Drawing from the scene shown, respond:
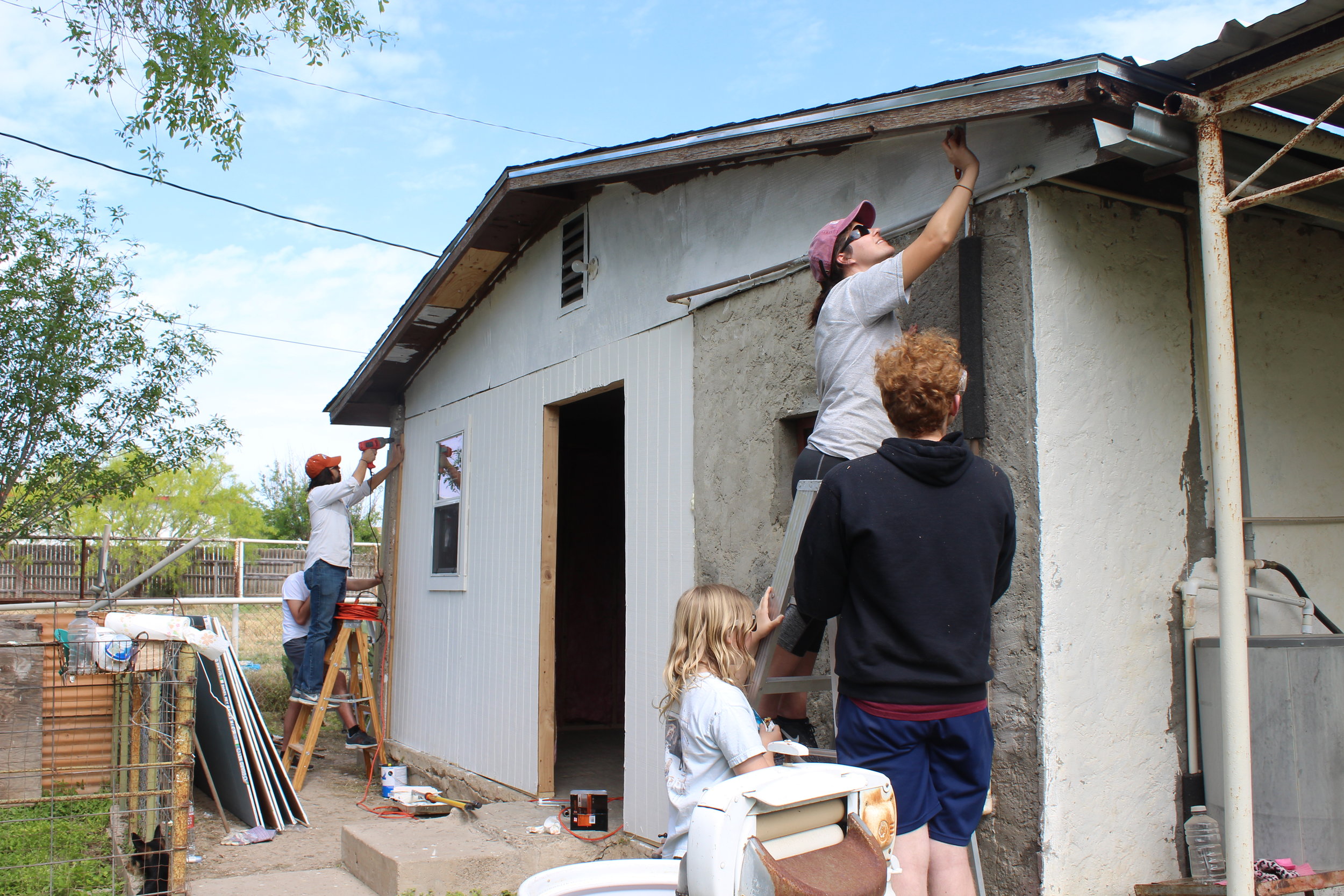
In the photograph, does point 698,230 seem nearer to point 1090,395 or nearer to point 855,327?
point 855,327

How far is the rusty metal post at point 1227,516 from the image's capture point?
2.72 m

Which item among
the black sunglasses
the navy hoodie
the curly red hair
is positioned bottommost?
the navy hoodie

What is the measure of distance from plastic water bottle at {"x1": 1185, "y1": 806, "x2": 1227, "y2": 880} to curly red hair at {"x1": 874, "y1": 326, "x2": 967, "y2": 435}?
1905 mm

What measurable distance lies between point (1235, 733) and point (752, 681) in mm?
1365

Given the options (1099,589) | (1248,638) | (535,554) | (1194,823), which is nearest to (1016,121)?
(1099,589)

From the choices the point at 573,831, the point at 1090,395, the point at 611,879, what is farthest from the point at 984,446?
the point at 573,831

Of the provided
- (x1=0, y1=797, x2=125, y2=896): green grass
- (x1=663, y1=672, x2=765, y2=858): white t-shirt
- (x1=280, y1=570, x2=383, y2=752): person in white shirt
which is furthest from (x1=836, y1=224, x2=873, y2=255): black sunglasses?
(x1=280, y1=570, x2=383, y2=752): person in white shirt

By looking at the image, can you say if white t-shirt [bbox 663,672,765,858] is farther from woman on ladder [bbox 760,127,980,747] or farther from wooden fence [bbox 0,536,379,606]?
wooden fence [bbox 0,536,379,606]

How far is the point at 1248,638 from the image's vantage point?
333cm

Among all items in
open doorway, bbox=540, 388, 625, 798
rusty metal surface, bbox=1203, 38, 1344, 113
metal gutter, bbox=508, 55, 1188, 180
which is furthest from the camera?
open doorway, bbox=540, 388, 625, 798

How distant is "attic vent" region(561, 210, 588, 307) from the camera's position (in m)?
6.33

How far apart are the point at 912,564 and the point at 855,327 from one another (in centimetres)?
99

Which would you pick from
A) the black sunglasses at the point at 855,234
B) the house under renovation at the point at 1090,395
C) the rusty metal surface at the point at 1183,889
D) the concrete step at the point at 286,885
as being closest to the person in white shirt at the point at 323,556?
the concrete step at the point at 286,885

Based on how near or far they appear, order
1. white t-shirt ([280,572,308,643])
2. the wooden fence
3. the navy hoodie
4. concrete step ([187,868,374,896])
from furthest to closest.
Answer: the wooden fence
white t-shirt ([280,572,308,643])
concrete step ([187,868,374,896])
the navy hoodie
